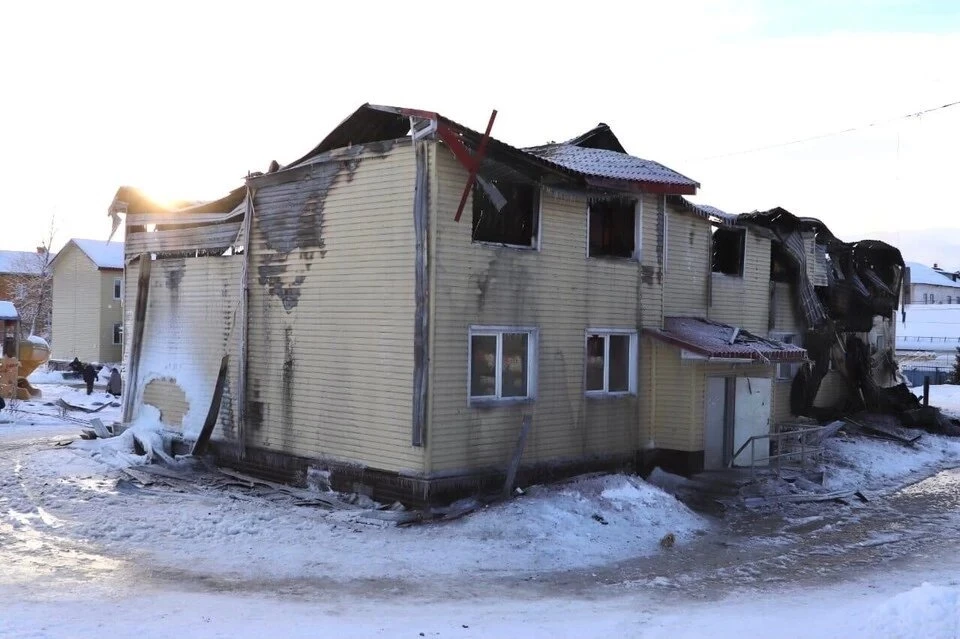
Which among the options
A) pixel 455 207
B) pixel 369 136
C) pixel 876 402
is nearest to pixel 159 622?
pixel 455 207

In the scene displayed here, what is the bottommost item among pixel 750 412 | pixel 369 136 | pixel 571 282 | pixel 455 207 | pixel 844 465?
pixel 844 465

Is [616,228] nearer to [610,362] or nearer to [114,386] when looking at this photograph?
[610,362]

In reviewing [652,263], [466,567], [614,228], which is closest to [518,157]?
[614,228]

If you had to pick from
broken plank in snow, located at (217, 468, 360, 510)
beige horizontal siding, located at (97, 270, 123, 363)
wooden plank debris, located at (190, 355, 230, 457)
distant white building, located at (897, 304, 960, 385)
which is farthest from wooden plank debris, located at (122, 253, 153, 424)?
distant white building, located at (897, 304, 960, 385)

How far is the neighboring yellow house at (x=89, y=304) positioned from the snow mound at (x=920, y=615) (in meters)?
44.7

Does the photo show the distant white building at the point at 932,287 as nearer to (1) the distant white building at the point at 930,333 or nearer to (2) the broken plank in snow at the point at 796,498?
(1) the distant white building at the point at 930,333

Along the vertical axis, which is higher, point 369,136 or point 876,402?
point 369,136

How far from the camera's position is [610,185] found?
1449 centimetres

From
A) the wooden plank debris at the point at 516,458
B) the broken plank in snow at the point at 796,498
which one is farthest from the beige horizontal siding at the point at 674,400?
the wooden plank debris at the point at 516,458

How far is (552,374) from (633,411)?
257cm

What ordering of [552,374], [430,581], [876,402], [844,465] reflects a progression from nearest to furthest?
[430,581]
[552,374]
[844,465]
[876,402]

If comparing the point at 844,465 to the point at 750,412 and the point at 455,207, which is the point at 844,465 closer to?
the point at 750,412

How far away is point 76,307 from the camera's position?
4772 centimetres

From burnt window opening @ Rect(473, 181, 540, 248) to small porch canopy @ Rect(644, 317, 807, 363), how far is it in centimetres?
365
